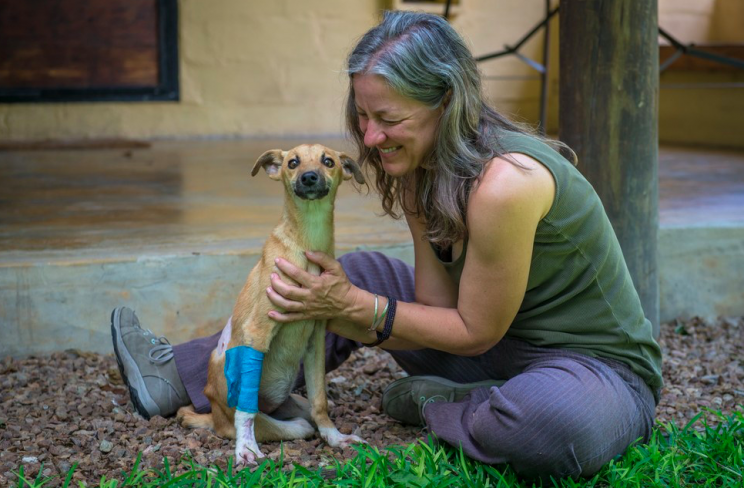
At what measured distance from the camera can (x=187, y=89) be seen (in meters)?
7.53

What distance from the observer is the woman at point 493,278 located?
7.54ft

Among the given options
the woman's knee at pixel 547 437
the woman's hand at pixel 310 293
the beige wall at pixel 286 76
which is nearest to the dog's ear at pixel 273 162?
the woman's hand at pixel 310 293

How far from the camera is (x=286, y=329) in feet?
8.64

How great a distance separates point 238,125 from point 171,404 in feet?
16.9

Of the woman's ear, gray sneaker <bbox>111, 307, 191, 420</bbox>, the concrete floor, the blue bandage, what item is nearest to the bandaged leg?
the blue bandage

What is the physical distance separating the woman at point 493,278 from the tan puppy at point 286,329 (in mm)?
88

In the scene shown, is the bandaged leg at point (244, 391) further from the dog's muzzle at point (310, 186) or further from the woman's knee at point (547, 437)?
the woman's knee at point (547, 437)

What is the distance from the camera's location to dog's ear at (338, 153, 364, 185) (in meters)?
2.68

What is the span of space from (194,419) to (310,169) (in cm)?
93

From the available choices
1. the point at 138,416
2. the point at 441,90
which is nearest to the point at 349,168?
the point at 441,90

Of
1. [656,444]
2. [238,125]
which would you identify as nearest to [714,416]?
[656,444]

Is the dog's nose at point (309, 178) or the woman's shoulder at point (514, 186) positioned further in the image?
the dog's nose at point (309, 178)

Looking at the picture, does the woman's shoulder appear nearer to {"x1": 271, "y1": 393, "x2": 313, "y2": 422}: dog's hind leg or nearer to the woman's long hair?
the woman's long hair

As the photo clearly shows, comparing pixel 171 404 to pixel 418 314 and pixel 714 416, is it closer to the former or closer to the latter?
pixel 418 314
